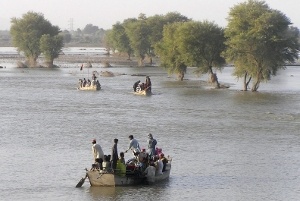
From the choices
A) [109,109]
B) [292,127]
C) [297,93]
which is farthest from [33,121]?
[297,93]

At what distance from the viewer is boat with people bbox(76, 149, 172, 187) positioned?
101 feet

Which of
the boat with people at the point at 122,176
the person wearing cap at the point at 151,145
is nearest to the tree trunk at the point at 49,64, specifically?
the person wearing cap at the point at 151,145

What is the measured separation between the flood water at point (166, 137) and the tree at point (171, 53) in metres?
7.70

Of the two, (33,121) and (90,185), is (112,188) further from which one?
(33,121)

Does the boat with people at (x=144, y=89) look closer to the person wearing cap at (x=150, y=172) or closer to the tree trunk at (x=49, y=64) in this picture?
the person wearing cap at (x=150, y=172)

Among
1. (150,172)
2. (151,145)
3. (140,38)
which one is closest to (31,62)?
(140,38)

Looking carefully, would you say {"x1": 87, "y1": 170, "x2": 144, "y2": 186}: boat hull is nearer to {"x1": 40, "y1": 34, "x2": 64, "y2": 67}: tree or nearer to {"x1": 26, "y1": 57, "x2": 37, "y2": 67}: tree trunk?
{"x1": 40, "y1": 34, "x2": 64, "y2": 67}: tree

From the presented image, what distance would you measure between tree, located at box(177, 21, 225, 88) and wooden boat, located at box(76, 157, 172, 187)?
5544cm

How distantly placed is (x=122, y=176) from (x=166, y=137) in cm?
1505

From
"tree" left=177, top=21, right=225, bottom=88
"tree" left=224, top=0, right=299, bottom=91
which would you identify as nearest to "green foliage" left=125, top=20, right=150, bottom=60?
"tree" left=177, top=21, right=225, bottom=88

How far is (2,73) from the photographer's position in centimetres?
11475

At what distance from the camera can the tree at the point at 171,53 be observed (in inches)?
3683

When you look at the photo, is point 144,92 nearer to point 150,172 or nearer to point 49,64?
point 150,172

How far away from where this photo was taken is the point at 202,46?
285ft
